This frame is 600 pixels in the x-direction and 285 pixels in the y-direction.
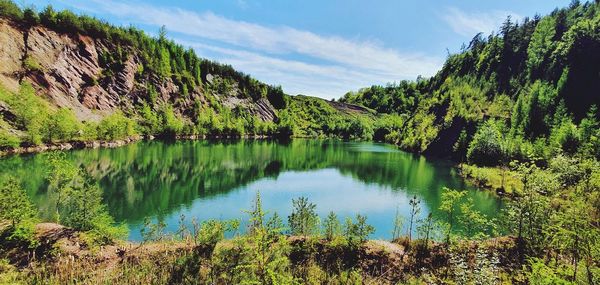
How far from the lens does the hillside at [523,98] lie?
71.3 meters

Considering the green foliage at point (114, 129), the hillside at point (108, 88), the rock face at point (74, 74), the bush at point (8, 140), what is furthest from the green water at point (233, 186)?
the rock face at point (74, 74)

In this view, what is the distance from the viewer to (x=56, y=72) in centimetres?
9475

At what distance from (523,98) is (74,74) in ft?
419

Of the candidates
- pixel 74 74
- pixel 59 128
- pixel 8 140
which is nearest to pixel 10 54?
→ pixel 74 74

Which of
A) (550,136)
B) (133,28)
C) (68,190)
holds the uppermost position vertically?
(133,28)

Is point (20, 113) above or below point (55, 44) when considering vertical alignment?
below

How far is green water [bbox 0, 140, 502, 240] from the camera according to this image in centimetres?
3350

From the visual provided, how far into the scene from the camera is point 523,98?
8750 cm

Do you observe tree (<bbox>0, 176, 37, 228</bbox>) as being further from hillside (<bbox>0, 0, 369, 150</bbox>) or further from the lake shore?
hillside (<bbox>0, 0, 369, 150</bbox>)

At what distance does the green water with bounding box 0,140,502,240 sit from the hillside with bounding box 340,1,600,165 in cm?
1744

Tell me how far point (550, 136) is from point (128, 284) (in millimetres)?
82735

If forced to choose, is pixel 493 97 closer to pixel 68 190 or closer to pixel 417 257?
pixel 417 257

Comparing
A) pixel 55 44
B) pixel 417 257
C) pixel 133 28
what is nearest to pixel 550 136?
pixel 417 257

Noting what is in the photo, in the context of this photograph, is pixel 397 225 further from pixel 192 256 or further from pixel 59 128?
pixel 59 128
